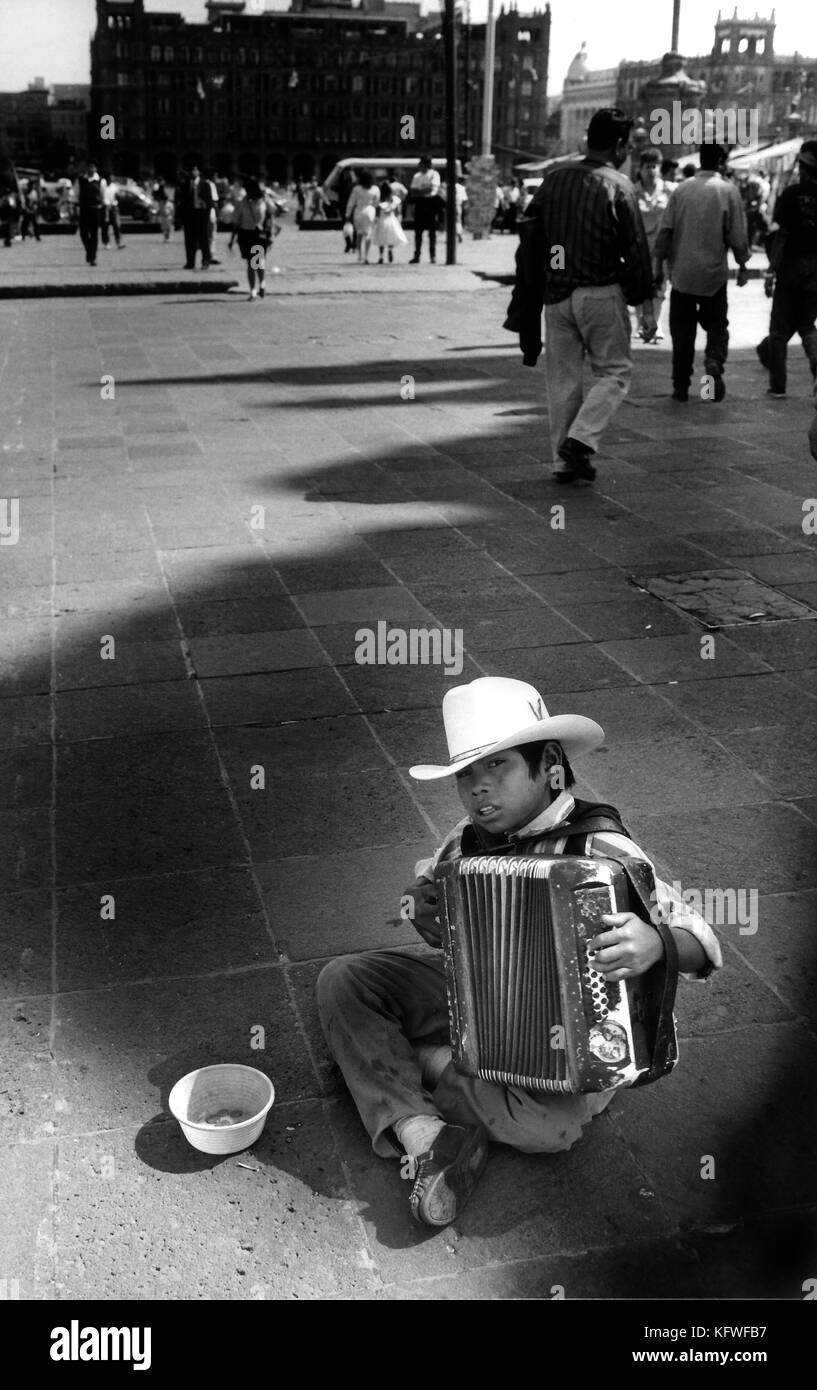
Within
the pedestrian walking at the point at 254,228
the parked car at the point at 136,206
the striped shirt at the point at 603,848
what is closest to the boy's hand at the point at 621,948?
the striped shirt at the point at 603,848

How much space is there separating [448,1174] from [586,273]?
6.36 metres

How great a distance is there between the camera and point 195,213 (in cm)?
2388

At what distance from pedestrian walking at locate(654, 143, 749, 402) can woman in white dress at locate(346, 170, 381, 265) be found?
18.1m

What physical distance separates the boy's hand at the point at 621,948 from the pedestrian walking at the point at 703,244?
28.5 feet

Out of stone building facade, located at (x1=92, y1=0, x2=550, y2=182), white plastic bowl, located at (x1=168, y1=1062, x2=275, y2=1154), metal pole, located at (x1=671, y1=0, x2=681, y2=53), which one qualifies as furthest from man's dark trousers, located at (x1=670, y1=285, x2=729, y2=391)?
stone building facade, located at (x1=92, y1=0, x2=550, y2=182)

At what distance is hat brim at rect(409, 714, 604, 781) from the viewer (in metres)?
2.65

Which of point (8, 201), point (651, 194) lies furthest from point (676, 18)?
point (651, 194)

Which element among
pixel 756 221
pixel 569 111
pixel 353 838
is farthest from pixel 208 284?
pixel 569 111

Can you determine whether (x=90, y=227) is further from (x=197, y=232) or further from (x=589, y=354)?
(x=589, y=354)

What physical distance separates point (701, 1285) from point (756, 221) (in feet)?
95.1

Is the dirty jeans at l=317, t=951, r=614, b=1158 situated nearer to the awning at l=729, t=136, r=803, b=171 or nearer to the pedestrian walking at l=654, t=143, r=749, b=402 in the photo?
the pedestrian walking at l=654, t=143, r=749, b=402

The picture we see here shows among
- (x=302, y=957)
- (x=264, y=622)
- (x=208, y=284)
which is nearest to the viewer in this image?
(x=302, y=957)

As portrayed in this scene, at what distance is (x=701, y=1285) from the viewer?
251cm

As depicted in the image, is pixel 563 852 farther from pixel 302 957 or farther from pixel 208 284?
pixel 208 284
